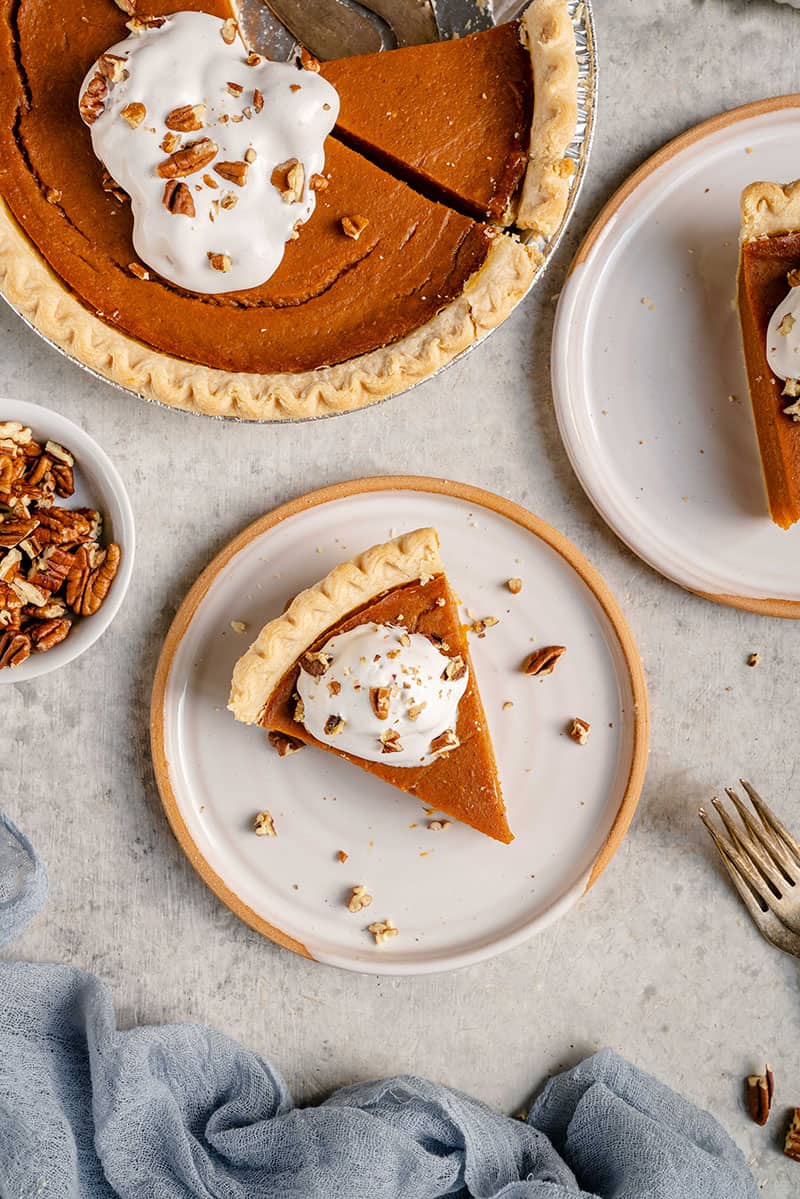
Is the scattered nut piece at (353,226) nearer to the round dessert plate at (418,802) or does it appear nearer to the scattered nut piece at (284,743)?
the round dessert plate at (418,802)

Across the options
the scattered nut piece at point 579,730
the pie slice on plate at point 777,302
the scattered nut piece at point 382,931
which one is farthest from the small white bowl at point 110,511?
the pie slice on plate at point 777,302

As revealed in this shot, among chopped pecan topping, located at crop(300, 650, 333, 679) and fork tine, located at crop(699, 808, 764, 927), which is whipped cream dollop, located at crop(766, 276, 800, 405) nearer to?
fork tine, located at crop(699, 808, 764, 927)

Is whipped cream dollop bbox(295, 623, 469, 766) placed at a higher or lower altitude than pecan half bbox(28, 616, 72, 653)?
higher

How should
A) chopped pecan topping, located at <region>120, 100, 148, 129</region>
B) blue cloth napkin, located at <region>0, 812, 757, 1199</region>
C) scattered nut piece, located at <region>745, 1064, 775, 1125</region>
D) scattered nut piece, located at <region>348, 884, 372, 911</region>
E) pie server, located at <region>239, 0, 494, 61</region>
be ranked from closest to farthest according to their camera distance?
chopped pecan topping, located at <region>120, 100, 148, 129</region>, pie server, located at <region>239, 0, 494, 61</region>, blue cloth napkin, located at <region>0, 812, 757, 1199</region>, scattered nut piece, located at <region>348, 884, 372, 911</region>, scattered nut piece, located at <region>745, 1064, 775, 1125</region>

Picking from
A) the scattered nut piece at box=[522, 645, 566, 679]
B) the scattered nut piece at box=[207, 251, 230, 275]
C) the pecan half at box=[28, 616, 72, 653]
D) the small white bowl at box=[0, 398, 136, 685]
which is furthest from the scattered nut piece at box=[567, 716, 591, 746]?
the scattered nut piece at box=[207, 251, 230, 275]

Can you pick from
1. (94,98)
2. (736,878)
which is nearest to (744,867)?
(736,878)

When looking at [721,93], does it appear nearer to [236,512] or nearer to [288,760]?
[236,512]

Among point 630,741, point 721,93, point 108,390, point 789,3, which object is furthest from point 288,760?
point 789,3

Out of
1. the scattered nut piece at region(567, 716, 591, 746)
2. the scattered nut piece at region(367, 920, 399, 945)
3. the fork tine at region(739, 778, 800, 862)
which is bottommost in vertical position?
the scattered nut piece at region(367, 920, 399, 945)
